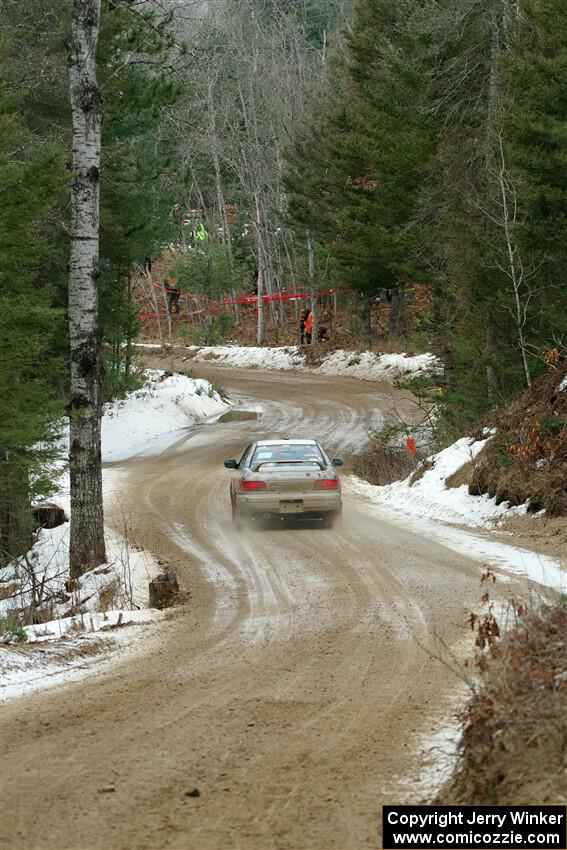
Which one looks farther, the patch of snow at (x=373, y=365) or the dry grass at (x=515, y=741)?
the patch of snow at (x=373, y=365)

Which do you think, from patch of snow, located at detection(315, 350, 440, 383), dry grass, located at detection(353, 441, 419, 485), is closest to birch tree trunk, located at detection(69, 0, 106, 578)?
dry grass, located at detection(353, 441, 419, 485)

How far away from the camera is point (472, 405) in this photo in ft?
77.2

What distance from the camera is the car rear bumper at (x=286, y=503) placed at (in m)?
16.9

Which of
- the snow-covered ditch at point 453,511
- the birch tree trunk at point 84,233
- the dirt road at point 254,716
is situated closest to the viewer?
the dirt road at point 254,716

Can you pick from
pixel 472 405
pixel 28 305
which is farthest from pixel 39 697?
pixel 472 405

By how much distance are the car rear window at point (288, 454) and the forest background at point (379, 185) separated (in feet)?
12.1

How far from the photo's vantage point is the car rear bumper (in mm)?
16906

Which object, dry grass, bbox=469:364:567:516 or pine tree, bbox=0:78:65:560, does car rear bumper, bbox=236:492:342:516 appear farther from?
pine tree, bbox=0:78:65:560

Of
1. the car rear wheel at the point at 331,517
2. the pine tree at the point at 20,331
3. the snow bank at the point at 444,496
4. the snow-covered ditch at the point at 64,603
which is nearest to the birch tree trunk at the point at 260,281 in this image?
the snow-covered ditch at the point at 64,603

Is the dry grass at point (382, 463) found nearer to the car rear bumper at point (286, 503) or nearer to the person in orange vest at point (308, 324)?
the car rear bumper at point (286, 503)

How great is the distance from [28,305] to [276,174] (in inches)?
2004

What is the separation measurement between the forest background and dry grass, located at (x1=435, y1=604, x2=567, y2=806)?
9.19m

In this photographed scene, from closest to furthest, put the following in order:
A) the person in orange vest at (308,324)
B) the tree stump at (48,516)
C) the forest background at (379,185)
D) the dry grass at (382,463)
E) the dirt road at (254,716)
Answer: the dirt road at (254,716)
the forest background at (379,185)
the tree stump at (48,516)
the dry grass at (382,463)
the person in orange vest at (308,324)

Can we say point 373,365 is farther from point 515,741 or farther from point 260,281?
point 515,741
